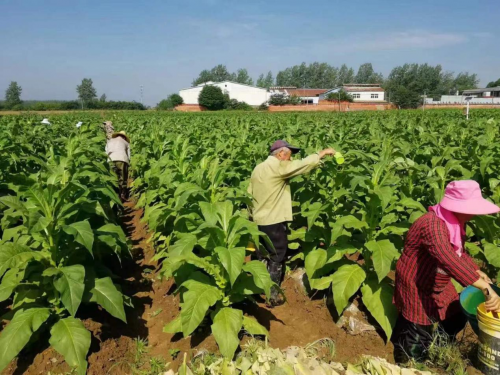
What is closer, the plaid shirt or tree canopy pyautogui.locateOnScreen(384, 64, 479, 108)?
the plaid shirt

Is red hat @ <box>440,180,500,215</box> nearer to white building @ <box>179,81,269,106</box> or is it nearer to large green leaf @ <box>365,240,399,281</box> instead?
large green leaf @ <box>365,240,399,281</box>

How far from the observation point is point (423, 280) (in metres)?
3.54

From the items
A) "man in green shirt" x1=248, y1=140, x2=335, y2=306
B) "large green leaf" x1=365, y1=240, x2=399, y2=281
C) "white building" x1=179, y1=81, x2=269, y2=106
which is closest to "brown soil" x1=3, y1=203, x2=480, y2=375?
"man in green shirt" x1=248, y1=140, x2=335, y2=306

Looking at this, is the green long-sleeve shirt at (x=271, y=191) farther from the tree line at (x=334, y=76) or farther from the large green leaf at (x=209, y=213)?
the tree line at (x=334, y=76)

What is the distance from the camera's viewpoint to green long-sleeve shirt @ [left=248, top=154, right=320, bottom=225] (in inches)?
193

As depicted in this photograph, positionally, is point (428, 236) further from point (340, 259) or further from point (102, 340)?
point (102, 340)

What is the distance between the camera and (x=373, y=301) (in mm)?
4254

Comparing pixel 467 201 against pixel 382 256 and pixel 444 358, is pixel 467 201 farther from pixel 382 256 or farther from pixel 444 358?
pixel 444 358

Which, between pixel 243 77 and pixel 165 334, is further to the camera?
pixel 243 77

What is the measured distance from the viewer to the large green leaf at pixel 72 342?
11.4ft

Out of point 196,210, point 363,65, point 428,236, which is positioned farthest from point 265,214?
point 363,65

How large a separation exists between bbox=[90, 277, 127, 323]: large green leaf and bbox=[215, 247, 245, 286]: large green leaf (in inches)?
45.9

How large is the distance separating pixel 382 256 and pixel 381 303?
0.61 m

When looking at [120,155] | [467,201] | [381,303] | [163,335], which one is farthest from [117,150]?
[467,201]
